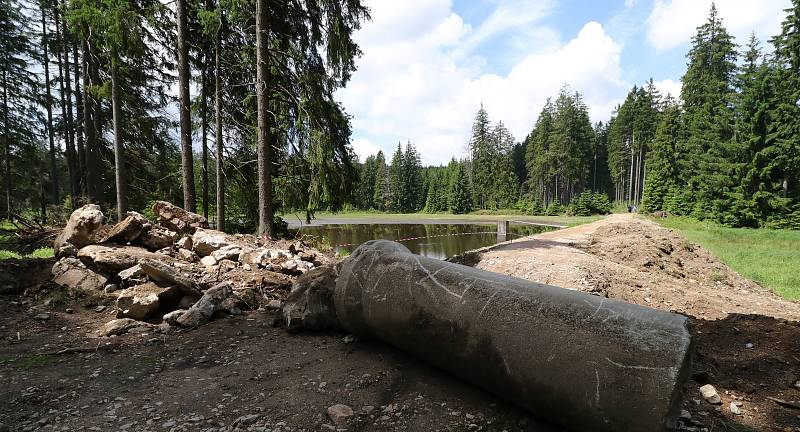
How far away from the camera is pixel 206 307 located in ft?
18.1

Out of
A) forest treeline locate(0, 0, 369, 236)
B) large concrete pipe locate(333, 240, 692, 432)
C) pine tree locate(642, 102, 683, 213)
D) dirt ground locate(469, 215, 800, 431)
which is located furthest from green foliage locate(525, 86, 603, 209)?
large concrete pipe locate(333, 240, 692, 432)

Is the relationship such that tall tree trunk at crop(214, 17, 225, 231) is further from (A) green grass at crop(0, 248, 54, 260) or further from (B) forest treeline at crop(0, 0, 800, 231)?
(A) green grass at crop(0, 248, 54, 260)

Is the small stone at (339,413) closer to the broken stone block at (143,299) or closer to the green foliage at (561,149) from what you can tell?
the broken stone block at (143,299)

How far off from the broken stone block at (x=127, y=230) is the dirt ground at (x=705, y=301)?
26.3 feet

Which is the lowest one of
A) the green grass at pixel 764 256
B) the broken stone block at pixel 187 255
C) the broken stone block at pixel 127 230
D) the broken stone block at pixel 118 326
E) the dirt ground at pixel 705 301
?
the green grass at pixel 764 256

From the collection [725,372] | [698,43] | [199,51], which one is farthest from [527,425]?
[698,43]

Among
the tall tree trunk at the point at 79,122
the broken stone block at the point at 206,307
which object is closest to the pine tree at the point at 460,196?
the tall tree trunk at the point at 79,122

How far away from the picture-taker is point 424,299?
347 cm

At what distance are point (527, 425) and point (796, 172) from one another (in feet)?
103

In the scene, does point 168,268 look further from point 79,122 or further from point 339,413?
point 79,122

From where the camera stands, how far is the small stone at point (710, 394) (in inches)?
129

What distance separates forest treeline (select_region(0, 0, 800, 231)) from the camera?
1070 cm

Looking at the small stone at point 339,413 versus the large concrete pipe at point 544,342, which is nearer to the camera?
the large concrete pipe at point 544,342

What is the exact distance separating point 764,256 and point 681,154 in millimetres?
30799
